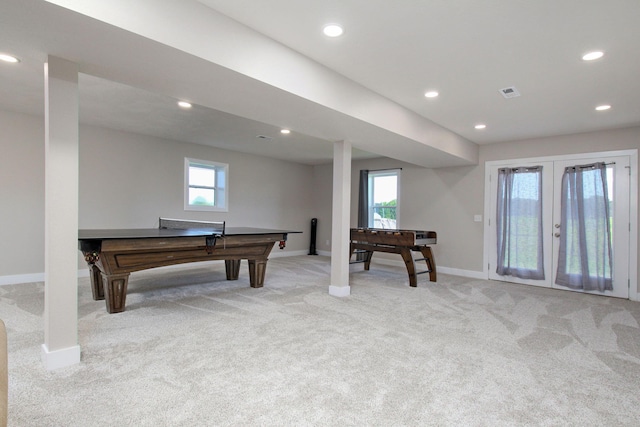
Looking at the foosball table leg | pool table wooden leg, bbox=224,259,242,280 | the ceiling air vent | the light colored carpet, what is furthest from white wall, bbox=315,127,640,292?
pool table wooden leg, bbox=224,259,242,280

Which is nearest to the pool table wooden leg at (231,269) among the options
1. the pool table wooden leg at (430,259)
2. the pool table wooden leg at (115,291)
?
the pool table wooden leg at (115,291)

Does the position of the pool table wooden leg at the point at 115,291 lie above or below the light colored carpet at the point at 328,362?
above

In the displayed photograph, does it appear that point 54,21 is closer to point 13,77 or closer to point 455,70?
point 13,77

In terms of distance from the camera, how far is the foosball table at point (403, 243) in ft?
15.9

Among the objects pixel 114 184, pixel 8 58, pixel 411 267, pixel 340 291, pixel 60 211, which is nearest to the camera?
pixel 60 211

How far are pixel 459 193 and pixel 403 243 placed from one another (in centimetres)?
205

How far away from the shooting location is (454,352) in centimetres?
260

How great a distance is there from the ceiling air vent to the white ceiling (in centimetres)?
9

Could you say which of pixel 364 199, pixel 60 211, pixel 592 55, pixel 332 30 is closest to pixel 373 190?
pixel 364 199

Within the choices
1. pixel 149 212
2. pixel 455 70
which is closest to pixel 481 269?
pixel 455 70

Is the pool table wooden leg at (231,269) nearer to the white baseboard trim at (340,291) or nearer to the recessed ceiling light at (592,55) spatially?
the white baseboard trim at (340,291)

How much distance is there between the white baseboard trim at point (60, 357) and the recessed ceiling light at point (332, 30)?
9.36 ft

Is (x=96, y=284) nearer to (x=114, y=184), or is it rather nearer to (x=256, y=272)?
(x=256, y=272)

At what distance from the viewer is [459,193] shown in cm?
613
